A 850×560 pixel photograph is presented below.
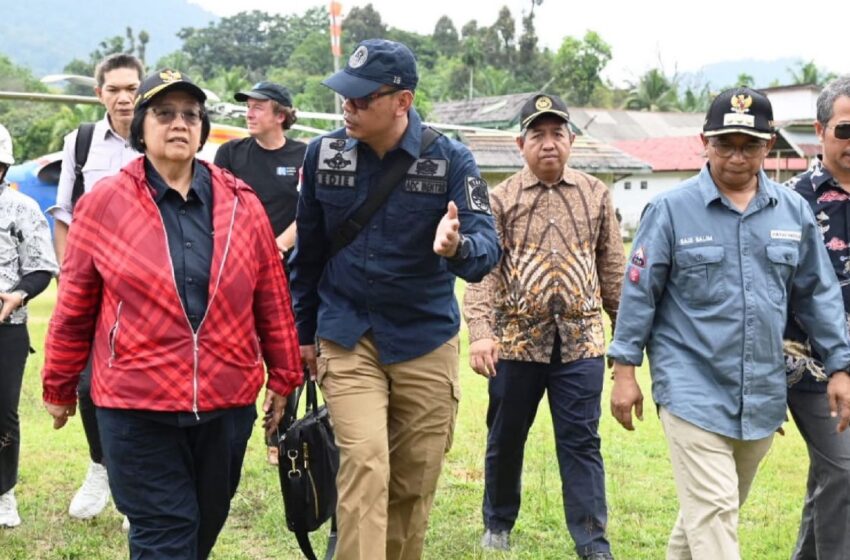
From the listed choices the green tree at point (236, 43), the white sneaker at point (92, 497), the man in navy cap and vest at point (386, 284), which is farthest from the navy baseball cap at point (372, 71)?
the green tree at point (236, 43)

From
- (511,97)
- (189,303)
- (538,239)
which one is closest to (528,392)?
(538,239)

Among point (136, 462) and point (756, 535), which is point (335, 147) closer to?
point (136, 462)

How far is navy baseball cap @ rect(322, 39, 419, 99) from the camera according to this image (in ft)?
13.7

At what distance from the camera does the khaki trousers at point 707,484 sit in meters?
3.88

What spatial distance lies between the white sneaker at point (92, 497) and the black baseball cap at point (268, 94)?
2391 millimetres

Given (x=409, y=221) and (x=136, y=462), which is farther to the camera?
(x=409, y=221)

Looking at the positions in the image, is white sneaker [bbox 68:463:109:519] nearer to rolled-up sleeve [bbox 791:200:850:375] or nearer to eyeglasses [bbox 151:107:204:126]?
eyeglasses [bbox 151:107:204:126]

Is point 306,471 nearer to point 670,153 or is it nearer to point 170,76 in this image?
point 170,76

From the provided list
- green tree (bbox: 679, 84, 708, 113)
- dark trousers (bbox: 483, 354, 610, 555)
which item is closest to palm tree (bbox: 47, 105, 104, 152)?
dark trousers (bbox: 483, 354, 610, 555)

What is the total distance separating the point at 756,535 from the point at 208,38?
116 m

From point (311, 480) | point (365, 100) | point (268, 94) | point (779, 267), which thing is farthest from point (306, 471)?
point (268, 94)

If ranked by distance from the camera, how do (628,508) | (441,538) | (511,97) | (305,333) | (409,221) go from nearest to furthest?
(409,221) → (305,333) → (441,538) → (628,508) → (511,97)

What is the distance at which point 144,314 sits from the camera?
3689 millimetres

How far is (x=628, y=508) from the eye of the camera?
651cm
